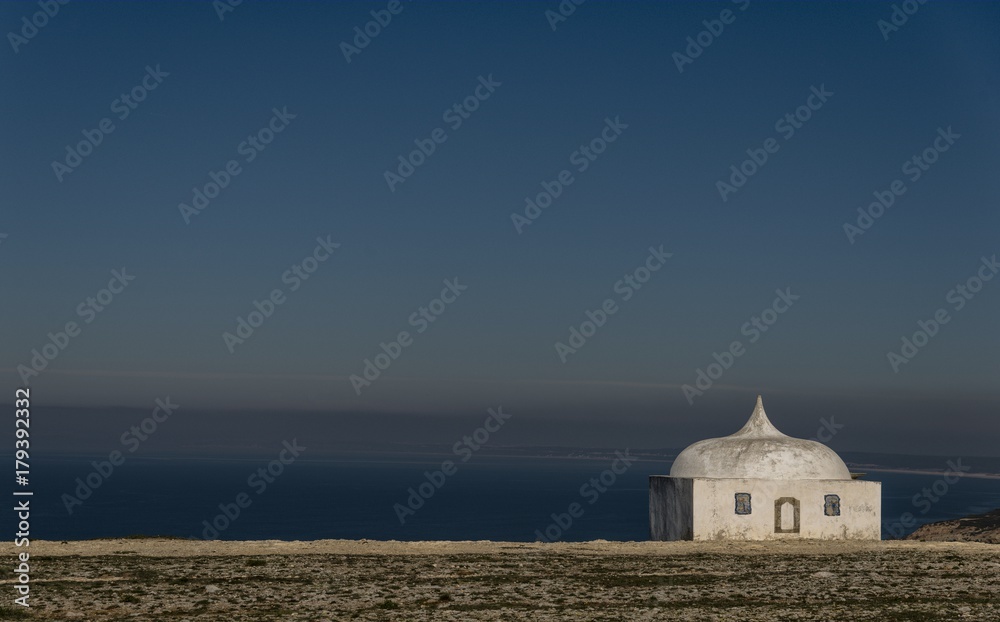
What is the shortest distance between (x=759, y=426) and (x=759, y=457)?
195 cm

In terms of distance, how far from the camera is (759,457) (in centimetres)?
3672

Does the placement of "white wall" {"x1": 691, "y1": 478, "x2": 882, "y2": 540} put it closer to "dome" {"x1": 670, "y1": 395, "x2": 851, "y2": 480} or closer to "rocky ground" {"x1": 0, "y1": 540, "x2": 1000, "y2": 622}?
"dome" {"x1": 670, "y1": 395, "x2": 851, "y2": 480}

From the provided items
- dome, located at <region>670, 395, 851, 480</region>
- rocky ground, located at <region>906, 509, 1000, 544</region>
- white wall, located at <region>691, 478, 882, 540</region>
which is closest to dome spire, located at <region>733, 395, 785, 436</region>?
dome, located at <region>670, 395, 851, 480</region>

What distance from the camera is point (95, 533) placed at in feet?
411

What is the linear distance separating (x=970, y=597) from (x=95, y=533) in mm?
115521

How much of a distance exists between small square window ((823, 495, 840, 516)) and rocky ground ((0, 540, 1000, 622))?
4.89 m

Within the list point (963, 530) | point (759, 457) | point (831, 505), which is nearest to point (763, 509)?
point (759, 457)

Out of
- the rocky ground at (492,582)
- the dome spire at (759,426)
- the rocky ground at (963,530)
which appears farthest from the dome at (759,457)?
the rocky ground at (963,530)

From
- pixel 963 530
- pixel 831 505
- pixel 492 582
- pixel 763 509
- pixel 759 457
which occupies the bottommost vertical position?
pixel 492 582

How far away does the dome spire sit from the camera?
1507 inches

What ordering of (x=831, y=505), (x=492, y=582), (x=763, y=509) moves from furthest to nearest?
(x=831, y=505), (x=763, y=509), (x=492, y=582)

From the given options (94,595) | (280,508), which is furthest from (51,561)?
(280,508)

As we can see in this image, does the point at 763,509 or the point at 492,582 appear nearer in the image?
the point at 492,582

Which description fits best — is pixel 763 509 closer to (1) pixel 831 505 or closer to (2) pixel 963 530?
(1) pixel 831 505
